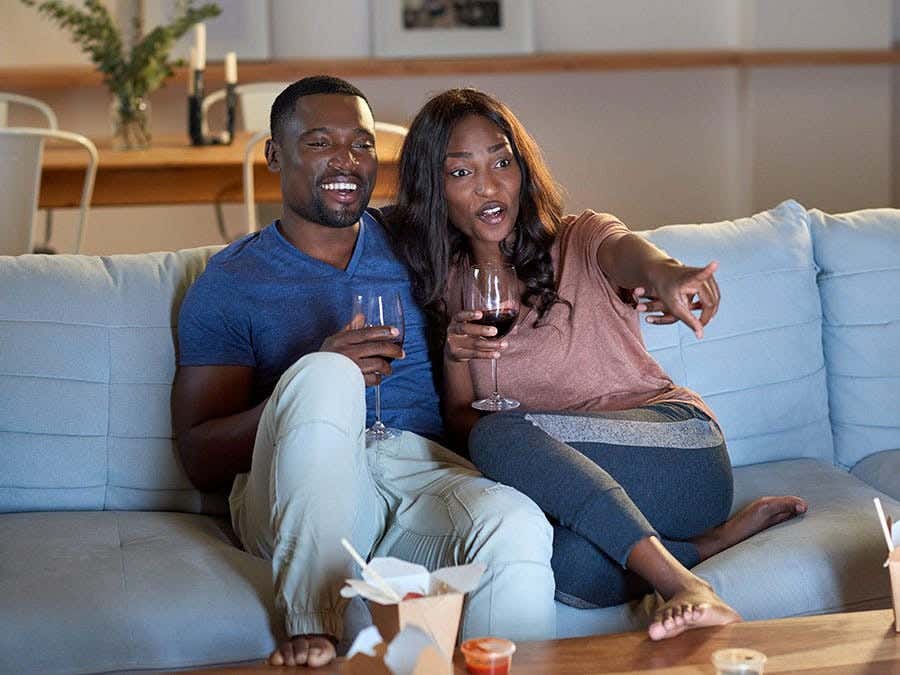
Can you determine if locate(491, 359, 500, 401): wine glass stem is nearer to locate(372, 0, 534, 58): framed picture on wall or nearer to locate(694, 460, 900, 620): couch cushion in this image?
locate(694, 460, 900, 620): couch cushion

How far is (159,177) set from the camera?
3.91 meters

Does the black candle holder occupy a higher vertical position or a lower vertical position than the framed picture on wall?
lower

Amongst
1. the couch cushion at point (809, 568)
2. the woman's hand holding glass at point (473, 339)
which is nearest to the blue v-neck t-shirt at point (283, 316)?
the woman's hand holding glass at point (473, 339)

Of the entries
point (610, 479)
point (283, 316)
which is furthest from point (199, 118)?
point (610, 479)

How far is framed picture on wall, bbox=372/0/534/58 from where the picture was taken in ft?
17.3

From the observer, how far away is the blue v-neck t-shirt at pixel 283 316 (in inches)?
86.0

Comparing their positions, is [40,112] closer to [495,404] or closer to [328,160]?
[328,160]

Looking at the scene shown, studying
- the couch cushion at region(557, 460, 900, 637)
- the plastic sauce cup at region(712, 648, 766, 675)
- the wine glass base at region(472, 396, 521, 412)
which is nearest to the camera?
the plastic sauce cup at region(712, 648, 766, 675)

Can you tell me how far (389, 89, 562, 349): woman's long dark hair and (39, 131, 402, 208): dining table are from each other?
1.55 metres

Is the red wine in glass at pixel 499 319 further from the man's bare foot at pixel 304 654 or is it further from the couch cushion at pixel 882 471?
the couch cushion at pixel 882 471

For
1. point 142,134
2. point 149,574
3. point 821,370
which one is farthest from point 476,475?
point 142,134

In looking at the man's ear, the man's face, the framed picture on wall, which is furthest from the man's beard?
the framed picture on wall

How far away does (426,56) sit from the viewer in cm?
530

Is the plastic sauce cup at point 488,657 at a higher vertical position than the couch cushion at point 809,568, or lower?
higher
